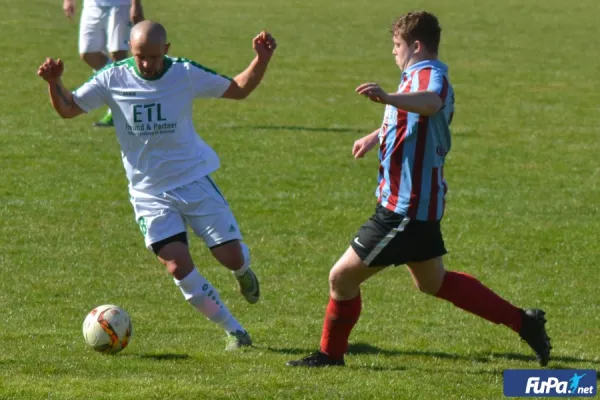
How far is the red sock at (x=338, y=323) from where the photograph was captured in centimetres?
729

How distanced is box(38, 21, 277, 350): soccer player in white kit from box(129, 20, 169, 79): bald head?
2 centimetres

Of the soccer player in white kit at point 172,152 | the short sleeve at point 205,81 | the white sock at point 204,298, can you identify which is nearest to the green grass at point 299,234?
the white sock at point 204,298

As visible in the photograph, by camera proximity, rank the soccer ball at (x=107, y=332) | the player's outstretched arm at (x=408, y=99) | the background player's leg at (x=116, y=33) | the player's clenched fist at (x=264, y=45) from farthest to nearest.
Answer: the background player's leg at (x=116, y=33)
the player's clenched fist at (x=264, y=45)
the soccer ball at (x=107, y=332)
the player's outstretched arm at (x=408, y=99)

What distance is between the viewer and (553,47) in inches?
1032

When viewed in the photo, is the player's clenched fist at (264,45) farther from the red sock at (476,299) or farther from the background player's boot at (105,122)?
the background player's boot at (105,122)

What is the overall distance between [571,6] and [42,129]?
22.1m

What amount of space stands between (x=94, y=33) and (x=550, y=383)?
10.6 meters

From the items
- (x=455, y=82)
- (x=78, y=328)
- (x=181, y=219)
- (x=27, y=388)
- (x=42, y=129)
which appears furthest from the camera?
(x=455, y=82)

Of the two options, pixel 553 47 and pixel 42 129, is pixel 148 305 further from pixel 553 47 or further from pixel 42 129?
pixel 553 47

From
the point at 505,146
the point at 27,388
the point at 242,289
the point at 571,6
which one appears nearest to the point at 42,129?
the point at 505,146

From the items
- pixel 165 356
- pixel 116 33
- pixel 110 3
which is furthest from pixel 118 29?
pixel 165 356

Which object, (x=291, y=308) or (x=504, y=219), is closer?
(x=291, y=308)

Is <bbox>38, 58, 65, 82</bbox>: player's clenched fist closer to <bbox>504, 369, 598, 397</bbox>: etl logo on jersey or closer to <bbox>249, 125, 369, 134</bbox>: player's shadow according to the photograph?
<bbox>504, 369, 598, 397</bbox>: etl logo on jersey

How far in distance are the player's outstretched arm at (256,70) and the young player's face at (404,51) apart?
111cm
